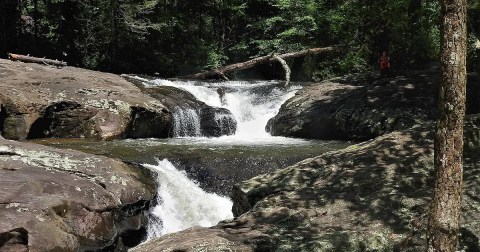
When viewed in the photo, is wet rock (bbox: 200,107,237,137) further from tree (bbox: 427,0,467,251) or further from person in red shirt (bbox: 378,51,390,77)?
tree (bbox: 427,0,467,251)

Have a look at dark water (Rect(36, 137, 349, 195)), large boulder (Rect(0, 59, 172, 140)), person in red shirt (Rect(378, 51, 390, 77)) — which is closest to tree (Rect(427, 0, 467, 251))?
dark water (Rect(36, 137, 349, 195))

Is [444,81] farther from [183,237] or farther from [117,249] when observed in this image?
[117,249]


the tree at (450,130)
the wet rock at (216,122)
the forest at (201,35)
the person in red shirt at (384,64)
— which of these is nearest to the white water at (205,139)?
the wet rock at (216,122)

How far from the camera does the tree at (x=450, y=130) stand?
385 cm

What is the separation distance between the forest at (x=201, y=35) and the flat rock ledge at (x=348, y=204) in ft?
40.2

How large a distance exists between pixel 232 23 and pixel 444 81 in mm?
33390

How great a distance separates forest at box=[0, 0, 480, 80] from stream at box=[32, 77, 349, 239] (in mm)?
7098

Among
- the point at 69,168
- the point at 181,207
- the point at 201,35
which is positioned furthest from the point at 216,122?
the point at 201,35

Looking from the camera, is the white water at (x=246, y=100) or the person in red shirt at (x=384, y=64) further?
the white water at (x=246, y=100)

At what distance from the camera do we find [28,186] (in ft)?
22.9

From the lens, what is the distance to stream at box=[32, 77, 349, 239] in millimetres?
9984

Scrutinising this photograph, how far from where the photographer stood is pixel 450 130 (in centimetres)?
386

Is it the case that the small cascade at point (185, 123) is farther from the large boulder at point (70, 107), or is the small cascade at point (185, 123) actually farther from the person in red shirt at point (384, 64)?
the person in red shirt at point (384, 64)

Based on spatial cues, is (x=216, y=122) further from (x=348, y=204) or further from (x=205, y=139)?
(x=348, y=204)
